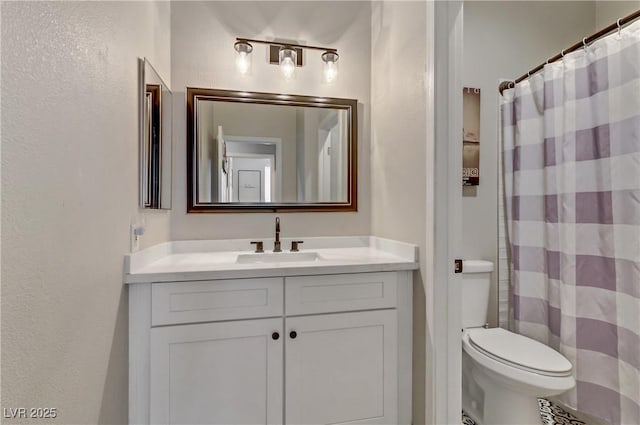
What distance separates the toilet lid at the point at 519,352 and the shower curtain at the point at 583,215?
23 cm

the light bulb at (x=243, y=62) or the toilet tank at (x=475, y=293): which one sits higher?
the light bulb at (x=243, y=62)

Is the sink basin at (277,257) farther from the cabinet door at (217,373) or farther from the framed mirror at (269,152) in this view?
the cabinet door at (217,373)

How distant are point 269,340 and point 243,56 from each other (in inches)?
60.9

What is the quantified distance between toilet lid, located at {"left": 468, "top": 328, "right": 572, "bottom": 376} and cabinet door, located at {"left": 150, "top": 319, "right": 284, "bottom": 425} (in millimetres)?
1049

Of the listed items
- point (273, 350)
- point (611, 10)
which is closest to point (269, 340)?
point (273, 350)

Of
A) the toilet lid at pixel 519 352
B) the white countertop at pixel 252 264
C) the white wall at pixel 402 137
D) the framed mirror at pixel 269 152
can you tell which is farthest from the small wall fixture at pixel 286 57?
the toilet lid at pixel 519 352

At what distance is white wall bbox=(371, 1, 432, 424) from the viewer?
4.70 feet

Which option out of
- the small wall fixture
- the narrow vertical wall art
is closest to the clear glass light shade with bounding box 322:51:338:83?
the small wall fixture

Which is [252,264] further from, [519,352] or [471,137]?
[471,137]

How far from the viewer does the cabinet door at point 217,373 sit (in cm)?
127

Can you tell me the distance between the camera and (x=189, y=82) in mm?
1821

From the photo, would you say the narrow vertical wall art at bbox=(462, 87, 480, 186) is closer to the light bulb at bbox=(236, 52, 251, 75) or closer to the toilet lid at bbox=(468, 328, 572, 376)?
the toilet lid at bbox=(468, 328, 572, 376)

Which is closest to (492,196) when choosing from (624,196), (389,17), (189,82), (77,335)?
(624,196)

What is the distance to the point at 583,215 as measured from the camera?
1637 millimetres
